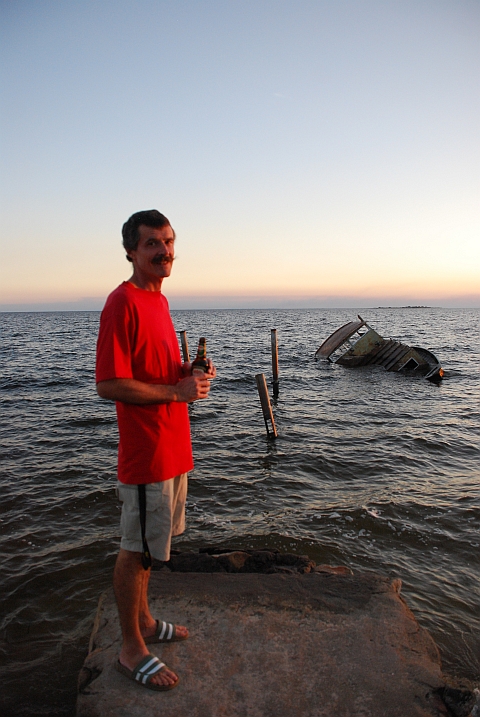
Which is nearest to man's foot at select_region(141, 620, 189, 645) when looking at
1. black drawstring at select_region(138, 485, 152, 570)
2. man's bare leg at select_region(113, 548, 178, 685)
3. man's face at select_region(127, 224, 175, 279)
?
Result: man's bare leg at select_region(113, 548, 178, 685)

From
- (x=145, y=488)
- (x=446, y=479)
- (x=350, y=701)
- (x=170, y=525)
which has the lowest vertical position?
(x=446, y=479)

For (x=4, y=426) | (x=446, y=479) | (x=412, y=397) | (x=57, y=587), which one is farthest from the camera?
(x=412, y=397)

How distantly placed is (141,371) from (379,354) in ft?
73.2

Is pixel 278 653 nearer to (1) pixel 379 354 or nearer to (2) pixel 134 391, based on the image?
(2) pixel 134 391

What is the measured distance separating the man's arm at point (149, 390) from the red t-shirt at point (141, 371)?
5cm

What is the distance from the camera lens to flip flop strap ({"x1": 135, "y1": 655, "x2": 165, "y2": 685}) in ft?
9.16


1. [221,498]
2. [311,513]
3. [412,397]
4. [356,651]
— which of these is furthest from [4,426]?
[412,397]

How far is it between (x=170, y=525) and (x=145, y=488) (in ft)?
0.97

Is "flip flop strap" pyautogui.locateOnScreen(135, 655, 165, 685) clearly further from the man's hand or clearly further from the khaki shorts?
the man's hand

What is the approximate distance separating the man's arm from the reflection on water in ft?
8.23

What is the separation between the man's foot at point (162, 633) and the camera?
3.12 m

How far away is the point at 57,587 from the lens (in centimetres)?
497

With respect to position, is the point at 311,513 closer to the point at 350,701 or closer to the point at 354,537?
the point at 354,537

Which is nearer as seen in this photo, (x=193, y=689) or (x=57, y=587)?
(x=193, y=689)
